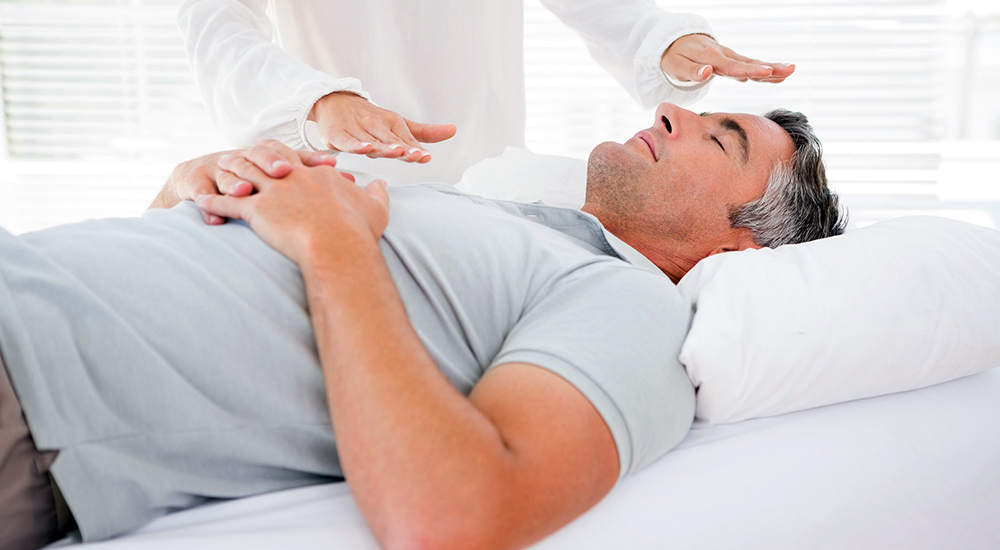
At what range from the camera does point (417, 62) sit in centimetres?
189

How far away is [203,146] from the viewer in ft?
10.8

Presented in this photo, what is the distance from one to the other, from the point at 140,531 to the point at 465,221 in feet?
1.89

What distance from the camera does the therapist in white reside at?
1.48 m

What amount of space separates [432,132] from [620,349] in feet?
1.95

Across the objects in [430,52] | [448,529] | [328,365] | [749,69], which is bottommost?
[448,529]

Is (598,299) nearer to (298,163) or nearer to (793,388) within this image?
(793,388)

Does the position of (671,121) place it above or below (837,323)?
above

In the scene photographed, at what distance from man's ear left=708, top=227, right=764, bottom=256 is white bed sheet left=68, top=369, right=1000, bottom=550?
46 centimetres

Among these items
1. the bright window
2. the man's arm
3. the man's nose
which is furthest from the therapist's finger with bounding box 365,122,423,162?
the bright window

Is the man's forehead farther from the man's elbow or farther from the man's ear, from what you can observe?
the man's elbow

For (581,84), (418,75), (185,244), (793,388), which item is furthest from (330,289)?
(581,84)

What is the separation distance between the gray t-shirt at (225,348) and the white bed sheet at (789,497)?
48mm

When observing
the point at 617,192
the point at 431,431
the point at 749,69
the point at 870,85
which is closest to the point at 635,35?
the point at 749,69

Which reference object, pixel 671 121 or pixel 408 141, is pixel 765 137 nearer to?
pixel 671 121
